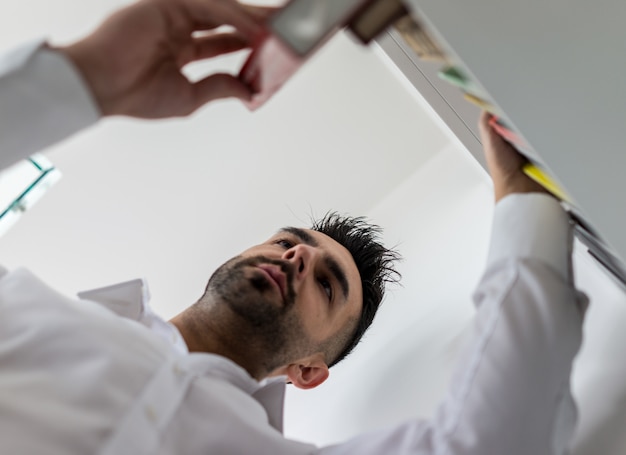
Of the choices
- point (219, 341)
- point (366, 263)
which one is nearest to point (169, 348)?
point (219, 341)

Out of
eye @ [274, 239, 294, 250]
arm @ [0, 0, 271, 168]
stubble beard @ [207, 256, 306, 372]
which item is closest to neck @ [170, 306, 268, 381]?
stubble beard @ [207, 256, 306, 372]

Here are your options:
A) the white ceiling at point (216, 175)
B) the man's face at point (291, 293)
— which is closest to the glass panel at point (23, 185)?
the white ceiling at point (216, 175)

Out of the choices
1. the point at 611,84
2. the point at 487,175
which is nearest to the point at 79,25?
the point at 487,175

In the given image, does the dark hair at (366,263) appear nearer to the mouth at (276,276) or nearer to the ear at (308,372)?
the ear at (308,372)

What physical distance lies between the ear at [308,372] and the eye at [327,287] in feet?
0.39

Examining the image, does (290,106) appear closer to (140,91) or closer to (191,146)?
(191,146)

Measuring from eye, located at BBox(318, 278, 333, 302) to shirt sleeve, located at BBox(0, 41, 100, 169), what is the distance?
1.95 feet

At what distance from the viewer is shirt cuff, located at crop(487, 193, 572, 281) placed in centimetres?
59

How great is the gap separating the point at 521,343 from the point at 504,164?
18cm

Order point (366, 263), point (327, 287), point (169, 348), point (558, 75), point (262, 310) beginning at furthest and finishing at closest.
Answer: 1. point (366, 263)
2. point (327, 287)
3. point (262, 310)
4. point (169, 348)
5. point (558, 75)

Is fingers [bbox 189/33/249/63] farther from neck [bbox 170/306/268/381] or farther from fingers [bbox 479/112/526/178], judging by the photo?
neck [bbox 170/306/268/381]

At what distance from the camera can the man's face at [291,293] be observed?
0.97 metres

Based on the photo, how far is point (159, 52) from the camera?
25.0 inches

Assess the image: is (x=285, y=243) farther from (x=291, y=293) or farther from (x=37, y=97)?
(x=37, y=97)
